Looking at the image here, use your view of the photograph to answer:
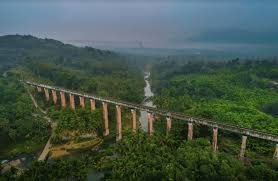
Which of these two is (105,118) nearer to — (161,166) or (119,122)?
(119,122)

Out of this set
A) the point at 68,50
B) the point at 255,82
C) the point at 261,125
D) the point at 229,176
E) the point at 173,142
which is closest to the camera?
the point at 229,176

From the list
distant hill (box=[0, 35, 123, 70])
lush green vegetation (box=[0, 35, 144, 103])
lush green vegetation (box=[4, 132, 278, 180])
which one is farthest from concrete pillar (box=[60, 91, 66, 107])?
distant hill (box=[0, 35, 123, 70])

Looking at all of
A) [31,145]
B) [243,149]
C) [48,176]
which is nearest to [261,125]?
[243,149]

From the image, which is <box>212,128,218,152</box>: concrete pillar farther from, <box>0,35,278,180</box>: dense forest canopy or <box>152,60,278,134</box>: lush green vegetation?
<box>152,60,278,134</box>: lush green vegetation

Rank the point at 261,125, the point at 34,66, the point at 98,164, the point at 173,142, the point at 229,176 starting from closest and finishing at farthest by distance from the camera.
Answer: the point at 229,176 → the point at 98,164 → the point at 173,142 → the point at 261,125 → the point at 34,66

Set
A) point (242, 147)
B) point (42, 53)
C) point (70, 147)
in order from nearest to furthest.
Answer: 1. point (242, 147)
2. point (70, 147)
3. point (42, 53)

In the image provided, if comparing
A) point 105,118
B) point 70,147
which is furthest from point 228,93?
point 70,147

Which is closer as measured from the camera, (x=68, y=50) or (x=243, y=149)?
(x=243, y=149)

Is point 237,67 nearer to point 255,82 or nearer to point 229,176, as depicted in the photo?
point 255,82

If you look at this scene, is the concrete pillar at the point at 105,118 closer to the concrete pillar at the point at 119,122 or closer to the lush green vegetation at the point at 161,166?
the concrete pillar at the point at 119,122
